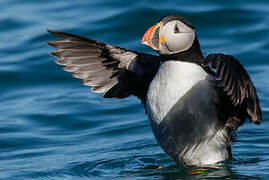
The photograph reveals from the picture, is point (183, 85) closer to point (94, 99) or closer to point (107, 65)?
point (107, 65)

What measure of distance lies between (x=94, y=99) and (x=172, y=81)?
12.9 feet

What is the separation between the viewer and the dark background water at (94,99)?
6418 mm

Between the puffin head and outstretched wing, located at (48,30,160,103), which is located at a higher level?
the puffin head

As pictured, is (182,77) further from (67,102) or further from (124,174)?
(67,102)

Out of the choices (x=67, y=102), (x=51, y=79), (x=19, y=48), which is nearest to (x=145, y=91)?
(x=67, y=102)

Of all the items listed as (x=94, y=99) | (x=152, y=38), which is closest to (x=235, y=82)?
(x=152, y=38)

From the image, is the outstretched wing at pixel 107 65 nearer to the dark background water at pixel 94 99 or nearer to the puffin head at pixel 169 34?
the puffin head at pixel 169 34

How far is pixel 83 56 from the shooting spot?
20.5 ft

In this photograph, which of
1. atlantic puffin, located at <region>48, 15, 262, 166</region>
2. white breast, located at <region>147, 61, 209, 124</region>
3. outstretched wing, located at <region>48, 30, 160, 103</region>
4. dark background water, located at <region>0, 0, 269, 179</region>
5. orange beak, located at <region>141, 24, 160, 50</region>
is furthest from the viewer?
dark background water, located at <region>0, 0, 269, 179</region>

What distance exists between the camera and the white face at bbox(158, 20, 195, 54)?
17.7 feet

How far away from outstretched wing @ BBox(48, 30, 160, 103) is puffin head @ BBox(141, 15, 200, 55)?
0.61 m

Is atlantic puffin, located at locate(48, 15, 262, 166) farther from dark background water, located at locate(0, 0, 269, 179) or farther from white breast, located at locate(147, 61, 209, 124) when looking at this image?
dark background water, located at locate(0, 0, 269, 179)

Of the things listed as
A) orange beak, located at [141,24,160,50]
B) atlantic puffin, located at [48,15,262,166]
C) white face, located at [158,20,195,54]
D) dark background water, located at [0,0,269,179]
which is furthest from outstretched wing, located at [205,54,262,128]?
dark background water, located at [0,0,269,179]

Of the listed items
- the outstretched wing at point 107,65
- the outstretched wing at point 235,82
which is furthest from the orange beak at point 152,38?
the outstretched wing at point 107,65
